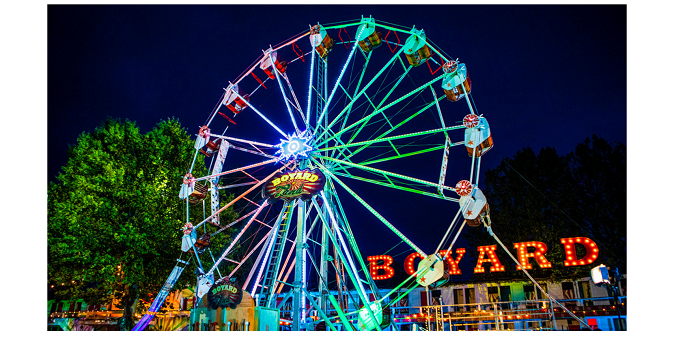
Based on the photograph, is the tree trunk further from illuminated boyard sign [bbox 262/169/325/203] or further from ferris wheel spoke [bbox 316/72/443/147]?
ferris wheel spoke [bbox 316/72/443/147]

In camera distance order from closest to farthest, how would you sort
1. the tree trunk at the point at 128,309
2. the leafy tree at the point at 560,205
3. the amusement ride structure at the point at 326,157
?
the amusement ride structure at the point at 326,157, the tree trunk at the point at 128,309, the leafy tree at the point at 560,205

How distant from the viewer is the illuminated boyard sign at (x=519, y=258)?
50.1 feet

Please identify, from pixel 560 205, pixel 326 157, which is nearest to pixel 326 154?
pixel 326 157

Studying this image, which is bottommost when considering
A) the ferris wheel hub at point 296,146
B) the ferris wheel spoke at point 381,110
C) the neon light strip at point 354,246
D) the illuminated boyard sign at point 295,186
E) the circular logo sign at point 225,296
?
the circular logo sign at point 225,296

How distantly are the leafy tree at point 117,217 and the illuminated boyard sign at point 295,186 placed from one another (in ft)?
17.3

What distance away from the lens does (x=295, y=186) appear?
12.6 metres

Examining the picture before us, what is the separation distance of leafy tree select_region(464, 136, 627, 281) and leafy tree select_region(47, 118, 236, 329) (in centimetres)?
1489

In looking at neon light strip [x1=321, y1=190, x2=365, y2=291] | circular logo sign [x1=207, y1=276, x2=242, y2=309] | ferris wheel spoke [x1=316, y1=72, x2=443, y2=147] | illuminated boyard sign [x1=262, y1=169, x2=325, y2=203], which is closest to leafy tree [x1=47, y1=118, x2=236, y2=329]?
circular logo sign [x1=207, y1=276, x2=242, y2=309]

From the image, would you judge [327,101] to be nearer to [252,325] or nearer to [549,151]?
[252,325]

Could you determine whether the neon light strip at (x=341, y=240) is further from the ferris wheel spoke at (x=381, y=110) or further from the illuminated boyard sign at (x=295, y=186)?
the ferris wheel spoke at (x=381, y=110)

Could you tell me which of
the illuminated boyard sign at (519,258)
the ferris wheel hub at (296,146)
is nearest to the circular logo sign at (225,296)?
the ferris wheel hub at (296,146)

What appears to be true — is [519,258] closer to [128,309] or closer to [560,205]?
[560,205]

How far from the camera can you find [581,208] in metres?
19.8

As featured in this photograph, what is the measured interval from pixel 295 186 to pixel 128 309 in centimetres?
963
